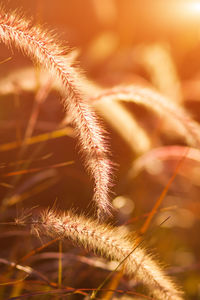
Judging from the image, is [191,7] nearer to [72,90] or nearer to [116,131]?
[116,131]

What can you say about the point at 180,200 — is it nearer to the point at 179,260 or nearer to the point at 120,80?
the point at 179,260

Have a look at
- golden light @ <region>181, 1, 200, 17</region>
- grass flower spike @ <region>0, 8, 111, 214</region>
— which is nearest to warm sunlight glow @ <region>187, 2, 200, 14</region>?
golden light @ <region>181, 1, 200, 17</region>

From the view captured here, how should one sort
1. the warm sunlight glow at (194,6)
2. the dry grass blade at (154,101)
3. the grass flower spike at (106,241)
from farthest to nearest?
the warm sunlight glow at (194,6), the dry grass blade at (154,101), the grass flower spike at (106,241)

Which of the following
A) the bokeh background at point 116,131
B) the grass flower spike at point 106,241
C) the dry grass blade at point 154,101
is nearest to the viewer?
the grass flower spike at point 106,241

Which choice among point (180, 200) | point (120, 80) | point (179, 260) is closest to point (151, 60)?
point (120, 80)

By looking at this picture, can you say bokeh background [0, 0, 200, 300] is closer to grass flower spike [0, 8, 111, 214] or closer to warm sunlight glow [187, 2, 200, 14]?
warm sunlight glow [187, 2, 200, 14]

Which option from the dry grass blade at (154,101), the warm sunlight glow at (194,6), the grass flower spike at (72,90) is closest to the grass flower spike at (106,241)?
the grass flower spike at (72,90)

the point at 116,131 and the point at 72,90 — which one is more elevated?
the point at 116,131

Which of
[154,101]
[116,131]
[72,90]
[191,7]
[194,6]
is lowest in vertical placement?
[72,90]

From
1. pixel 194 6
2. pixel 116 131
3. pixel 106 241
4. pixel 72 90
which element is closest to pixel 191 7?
pixel 194 6

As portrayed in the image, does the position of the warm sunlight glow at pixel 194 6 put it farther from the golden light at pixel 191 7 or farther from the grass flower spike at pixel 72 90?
the grass flower spike at pixel 72 90

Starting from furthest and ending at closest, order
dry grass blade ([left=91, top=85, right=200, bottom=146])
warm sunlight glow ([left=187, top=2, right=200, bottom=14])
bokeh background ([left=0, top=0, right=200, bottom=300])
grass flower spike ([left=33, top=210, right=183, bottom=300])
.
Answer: warm sunlight glow ([left=187, top=2, right=200, bottom=14]) → bokeh background ([left=0, top=0, right=200, bottom=300]) → dry grass blade ([left=91, top=85, right=200, bottom=146]) → grass flower spike ([left=33, top=210, right=183, bottom=300])

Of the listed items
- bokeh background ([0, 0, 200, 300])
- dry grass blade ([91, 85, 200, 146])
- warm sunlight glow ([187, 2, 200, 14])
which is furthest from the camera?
warm sunlight glow ([187, 2, 200, 14])

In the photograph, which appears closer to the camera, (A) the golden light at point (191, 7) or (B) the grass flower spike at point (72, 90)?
(B) the grass flower spike at point (72, 90)
